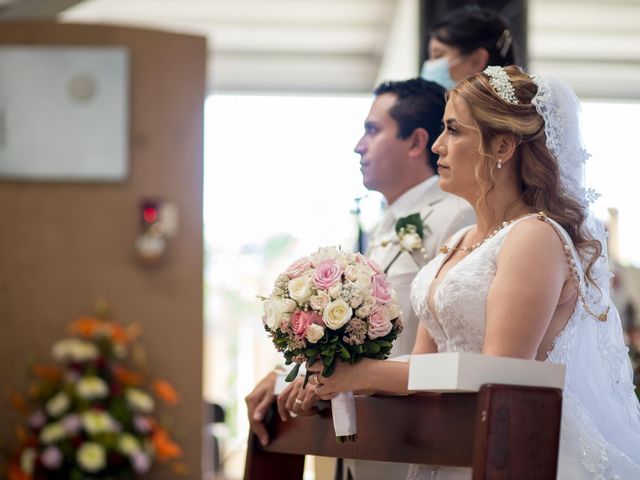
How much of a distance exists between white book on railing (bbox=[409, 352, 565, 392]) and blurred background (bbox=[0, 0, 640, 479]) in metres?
2.08

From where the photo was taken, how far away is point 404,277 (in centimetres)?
331

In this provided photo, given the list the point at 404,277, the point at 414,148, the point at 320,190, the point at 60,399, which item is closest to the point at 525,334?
the point at 404,277

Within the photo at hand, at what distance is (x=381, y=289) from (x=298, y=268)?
0.62ft

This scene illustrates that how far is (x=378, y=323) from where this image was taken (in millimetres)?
2357

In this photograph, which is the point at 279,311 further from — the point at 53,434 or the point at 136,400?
the point at 136,400

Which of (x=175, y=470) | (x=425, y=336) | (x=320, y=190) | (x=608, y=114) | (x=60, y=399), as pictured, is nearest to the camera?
(x=425, y=336)

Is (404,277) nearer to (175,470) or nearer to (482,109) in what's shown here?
(482,109)

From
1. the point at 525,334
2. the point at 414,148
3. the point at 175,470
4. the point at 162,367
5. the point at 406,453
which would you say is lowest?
the point at 175,470

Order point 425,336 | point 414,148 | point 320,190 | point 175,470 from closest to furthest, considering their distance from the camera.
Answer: point 425,336 → point 414,148 → point 175,470 → point 320,190

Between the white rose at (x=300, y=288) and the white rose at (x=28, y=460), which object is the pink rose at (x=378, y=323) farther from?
the white rose at (x=28, y=460)

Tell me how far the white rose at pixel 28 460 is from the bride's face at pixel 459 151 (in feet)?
15.5

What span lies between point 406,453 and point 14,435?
6.02 m

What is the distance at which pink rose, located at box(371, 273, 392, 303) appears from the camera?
7.89ft

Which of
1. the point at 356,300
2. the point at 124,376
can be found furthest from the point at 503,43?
the point at 124,376
